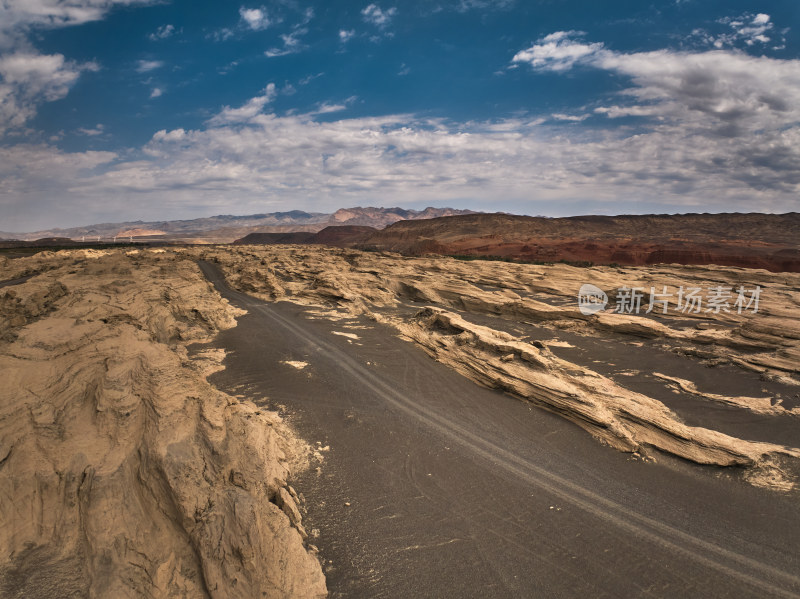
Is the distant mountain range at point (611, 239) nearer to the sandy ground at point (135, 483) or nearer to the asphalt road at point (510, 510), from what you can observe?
the asphalt road at point (510, 510)

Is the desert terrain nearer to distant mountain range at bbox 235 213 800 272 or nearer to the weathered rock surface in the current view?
the weathered rock surface

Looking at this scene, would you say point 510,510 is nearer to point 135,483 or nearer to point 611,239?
point 135,483

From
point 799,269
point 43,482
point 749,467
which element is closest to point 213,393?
point 43,482

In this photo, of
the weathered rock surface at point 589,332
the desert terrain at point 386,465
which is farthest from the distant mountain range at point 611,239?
the desert terrain at point 386,465

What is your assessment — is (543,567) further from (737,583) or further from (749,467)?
(749,467)

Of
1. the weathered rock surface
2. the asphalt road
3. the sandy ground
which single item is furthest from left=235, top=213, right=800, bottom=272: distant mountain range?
the sandy ground
